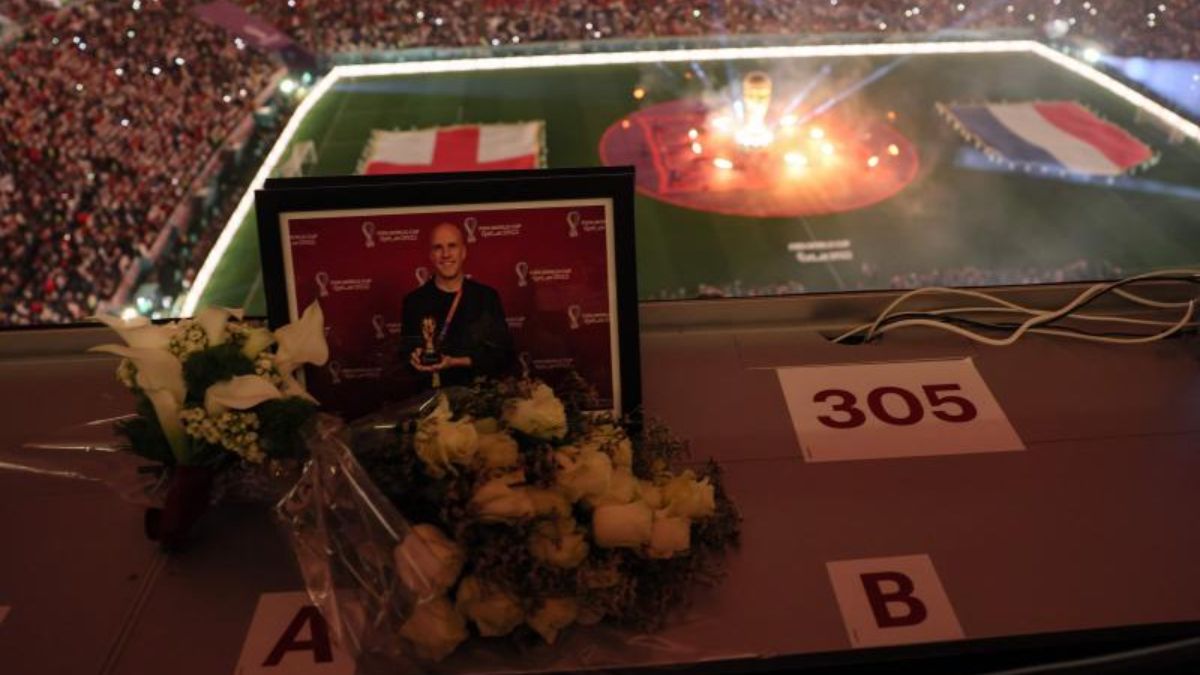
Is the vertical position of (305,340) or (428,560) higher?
(305,340)

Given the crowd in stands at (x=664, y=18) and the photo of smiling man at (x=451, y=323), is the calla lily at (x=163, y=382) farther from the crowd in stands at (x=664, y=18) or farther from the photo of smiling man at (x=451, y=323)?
the crowd in stands at (x=664, y=18)

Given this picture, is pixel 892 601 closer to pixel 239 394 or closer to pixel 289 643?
pixel 289 643

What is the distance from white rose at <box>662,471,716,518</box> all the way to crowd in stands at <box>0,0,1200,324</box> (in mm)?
5661

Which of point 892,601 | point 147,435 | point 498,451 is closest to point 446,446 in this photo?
point 498,451

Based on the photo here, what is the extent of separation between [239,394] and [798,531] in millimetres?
693

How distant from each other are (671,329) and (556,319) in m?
0.41

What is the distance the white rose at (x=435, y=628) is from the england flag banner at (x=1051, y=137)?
8.42m

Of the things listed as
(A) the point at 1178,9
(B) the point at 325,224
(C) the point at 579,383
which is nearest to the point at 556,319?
(C) the point at 579,383

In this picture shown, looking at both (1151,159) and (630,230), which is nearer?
(630,230)

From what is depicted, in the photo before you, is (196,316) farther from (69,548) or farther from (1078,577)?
(1078,577)

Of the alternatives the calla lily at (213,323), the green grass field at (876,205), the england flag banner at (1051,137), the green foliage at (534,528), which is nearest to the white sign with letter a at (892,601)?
the green foliage at (534,528)

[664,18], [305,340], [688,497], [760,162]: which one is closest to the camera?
[688,497]

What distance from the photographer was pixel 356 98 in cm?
1002

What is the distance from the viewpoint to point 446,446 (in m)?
1.21
